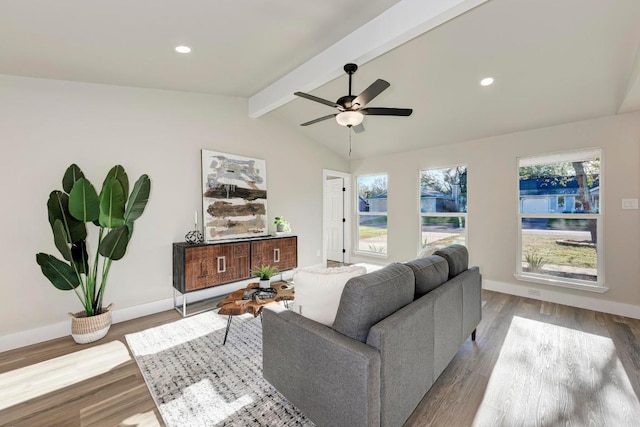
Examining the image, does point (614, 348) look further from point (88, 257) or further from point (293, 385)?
point (88, 257)

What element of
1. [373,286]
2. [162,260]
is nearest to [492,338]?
[373,286]

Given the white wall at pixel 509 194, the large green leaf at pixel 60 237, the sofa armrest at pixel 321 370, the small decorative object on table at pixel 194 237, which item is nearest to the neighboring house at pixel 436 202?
the white wall at pixel 509 194

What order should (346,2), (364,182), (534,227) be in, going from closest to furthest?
1. (346,2)
2. (534,227)
3. (364,182)

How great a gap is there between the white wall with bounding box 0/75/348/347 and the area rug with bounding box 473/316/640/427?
12.1 ft

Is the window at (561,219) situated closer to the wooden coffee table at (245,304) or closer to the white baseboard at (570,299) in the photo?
the white baseboard at (570,299)

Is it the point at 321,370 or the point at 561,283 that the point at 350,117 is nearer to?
the point at 321,370

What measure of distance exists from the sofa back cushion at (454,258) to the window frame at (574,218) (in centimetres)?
223

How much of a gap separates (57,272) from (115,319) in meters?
0.92

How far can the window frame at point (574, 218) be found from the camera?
11.6 ft

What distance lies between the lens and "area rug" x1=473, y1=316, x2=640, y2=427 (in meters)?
1.74

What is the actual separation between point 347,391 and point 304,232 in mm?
4048

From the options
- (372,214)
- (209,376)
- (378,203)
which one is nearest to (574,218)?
(378,203)

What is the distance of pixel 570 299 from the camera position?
12.2ft

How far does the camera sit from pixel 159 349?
256 centimetres
